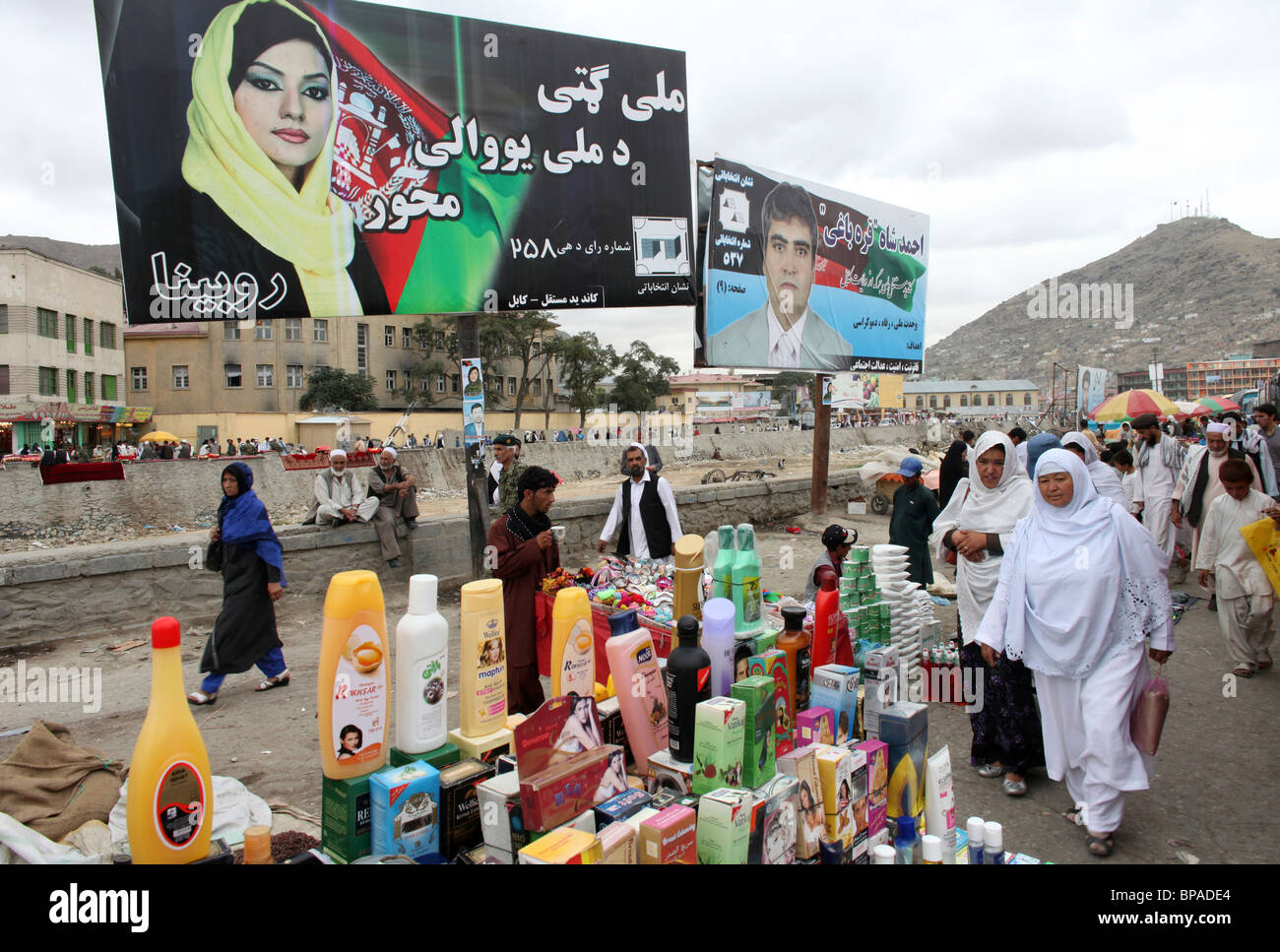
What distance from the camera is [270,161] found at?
587cm

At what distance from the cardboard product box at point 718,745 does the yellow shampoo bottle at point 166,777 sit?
1.02 m

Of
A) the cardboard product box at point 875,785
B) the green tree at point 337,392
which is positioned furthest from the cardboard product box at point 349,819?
the green tree at point 337,392

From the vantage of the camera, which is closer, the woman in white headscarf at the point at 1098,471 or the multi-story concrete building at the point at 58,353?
the woman in white headscarf at the point at 1098,471

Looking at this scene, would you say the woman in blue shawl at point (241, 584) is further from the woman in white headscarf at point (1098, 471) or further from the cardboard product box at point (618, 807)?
the woman in white headscarf at point (1098, 471)

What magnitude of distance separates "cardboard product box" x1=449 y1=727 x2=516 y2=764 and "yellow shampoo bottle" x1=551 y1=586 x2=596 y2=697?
24cm

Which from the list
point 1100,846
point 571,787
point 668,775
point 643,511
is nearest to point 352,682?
point 571,787

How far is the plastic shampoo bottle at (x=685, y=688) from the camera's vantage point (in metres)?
1.80

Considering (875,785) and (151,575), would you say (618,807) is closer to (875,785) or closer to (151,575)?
(875,785)

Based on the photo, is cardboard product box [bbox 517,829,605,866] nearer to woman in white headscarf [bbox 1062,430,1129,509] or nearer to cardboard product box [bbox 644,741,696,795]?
cardboard product box [bbox 644,741,696,795]

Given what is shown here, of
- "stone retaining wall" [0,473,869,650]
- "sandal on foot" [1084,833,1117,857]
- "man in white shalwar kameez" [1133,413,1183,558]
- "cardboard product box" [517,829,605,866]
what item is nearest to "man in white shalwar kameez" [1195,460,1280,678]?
"man in white shalwar kameez" [1133,413,1183,558]

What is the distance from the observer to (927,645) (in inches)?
197

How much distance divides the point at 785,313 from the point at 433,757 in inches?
356
